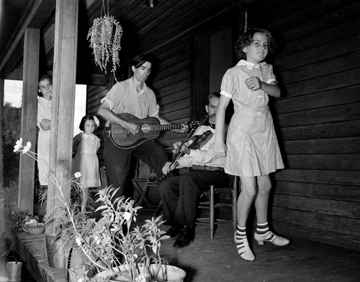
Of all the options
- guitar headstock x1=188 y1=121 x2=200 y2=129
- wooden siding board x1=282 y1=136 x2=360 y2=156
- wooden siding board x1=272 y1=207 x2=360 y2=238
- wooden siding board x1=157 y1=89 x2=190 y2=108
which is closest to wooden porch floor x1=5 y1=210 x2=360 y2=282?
wooden siding board x1=272 y1=207 x2=360 y2=238

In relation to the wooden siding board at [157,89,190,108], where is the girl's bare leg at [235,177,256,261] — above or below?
below

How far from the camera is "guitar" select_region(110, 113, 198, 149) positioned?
3.61 metres

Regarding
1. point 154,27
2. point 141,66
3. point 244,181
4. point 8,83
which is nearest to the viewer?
point 244,181

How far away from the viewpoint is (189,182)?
11.8 ft

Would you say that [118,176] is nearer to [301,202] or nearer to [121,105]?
[121,105]

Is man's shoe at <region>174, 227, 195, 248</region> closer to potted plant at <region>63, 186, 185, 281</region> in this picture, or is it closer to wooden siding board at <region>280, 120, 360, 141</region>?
potted plant at <region>63, 186, 185, 281</region>

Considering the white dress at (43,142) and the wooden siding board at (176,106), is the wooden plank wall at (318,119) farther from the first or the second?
the white dress at (43,142)

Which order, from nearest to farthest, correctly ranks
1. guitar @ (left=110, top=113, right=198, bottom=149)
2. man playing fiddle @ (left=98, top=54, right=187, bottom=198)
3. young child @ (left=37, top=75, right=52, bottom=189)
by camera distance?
1. man playing fiddle @ (left=98, top=54, right=187, bottom=198)
2. guitar @ (left=110, top=113, right=198, bottom=149)
3. young child @ (left=37, top=75, right=52, bottom=189)

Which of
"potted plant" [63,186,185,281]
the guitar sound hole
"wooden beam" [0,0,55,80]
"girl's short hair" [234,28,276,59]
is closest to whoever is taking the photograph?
"potted plant" [63,186,185,281]

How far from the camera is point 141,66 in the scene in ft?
12.2

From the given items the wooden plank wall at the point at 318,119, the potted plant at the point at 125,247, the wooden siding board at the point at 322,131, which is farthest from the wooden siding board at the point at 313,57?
the potted plant at the point at 125,247

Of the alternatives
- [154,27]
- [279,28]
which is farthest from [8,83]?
Result: [279,28]

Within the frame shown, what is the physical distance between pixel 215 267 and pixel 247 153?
35.1 inches

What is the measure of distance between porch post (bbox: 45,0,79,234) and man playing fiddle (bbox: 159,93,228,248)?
1.11 m
